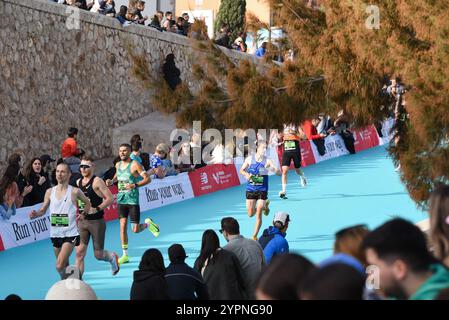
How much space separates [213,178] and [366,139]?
1194cm

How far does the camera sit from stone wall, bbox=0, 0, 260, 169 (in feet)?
72.9

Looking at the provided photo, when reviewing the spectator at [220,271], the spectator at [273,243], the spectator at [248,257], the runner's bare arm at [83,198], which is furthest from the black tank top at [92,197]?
the spectator at [220,271]

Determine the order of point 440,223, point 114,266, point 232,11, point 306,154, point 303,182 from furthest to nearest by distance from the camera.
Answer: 1. point 232,11
2. point 306,154
3. point 303,182
4. point 114,266
5. point 440,223

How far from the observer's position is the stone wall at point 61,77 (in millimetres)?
22234

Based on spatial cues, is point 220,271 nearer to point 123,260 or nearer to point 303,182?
point 123,260

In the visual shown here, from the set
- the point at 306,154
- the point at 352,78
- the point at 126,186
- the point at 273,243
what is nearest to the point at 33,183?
the point at 126,186

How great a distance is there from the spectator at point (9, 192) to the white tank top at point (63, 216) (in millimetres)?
3889

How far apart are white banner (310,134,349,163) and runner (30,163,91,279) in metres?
19.0

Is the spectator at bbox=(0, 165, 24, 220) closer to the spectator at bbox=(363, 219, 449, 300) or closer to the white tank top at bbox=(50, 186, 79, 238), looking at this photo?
the white tank top at bbox=(50, 186, 79, 238)

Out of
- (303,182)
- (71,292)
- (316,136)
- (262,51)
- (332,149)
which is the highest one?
(262,51)

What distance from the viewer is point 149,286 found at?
799 cm

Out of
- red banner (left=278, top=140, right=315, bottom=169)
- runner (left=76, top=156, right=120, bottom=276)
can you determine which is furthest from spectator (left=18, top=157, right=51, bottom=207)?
red banner (left=278, top=140, right=315, bottom=169)

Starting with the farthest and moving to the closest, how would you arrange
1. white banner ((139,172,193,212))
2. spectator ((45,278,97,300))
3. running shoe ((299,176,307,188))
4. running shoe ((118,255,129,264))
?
running shoe ((299,176,307,188)) → white banner ((139,172,193,212)) → running shoe ((118,255,129,264)) → spectator ((45,278,97,300))

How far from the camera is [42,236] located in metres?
16.8
